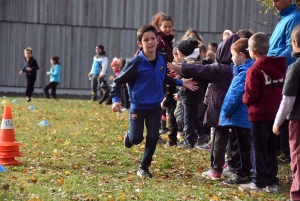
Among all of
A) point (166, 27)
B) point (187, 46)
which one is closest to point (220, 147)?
point (187, 46)

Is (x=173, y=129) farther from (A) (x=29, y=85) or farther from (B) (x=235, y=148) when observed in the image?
(A) (x=29, y=85)

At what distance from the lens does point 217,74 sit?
313 inches

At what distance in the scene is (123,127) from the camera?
45.4ft

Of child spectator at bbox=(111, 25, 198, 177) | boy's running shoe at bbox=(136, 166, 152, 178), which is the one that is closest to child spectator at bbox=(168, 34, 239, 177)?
child spectator at bbox=(111, 25, 198, 177)

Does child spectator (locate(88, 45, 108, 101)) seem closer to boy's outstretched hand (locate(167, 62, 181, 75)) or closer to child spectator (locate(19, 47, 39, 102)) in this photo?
child spectator (locate(19, 47, 39, 102))

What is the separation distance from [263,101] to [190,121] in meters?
3.36

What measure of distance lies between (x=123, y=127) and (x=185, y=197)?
23.8 feet

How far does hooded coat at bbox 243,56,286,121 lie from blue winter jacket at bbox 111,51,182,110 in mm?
1308

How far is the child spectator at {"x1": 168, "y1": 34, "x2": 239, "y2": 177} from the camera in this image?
7.83 meters

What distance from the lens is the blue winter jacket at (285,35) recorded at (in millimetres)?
7523

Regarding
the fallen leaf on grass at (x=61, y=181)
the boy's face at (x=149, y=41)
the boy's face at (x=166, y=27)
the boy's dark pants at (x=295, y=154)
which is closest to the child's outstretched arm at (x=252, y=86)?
the boy's dark pants at (x=295, y=154)

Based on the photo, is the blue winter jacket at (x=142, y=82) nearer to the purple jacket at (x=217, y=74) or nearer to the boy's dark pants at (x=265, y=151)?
the purple jacket at (x=217, y=74)

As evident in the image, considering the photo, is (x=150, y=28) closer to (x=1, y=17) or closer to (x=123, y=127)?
(x=123, y=127)

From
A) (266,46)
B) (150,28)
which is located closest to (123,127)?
(150,28)
